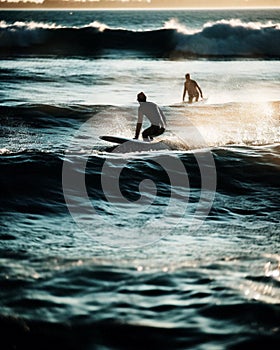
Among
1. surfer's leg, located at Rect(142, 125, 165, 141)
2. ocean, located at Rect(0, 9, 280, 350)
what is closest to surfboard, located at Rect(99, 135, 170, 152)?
ocean, located at Rect(0, 9, 280, 350)

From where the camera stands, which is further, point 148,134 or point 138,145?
point 148,134

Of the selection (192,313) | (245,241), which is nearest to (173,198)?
(245,241)

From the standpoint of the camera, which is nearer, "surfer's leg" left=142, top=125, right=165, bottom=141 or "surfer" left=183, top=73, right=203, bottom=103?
"surfer's leg" left=142, top=125, right=165, bottom=141

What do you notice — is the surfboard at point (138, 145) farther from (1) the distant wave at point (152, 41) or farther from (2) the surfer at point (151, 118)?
(1) the distant wave at point (152, 41)

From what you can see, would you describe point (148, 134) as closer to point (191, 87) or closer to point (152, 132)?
point (152, 132)

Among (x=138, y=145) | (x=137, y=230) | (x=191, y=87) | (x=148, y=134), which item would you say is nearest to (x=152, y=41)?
(x=191, y=87)

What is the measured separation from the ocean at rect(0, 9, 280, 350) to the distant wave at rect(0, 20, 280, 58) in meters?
25.7

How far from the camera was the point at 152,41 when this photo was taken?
2032 inches

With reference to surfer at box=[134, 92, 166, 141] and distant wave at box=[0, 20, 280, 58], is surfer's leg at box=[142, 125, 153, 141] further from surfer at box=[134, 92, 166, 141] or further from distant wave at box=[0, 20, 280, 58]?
distant wave at box=[0, 20, 280, 58]

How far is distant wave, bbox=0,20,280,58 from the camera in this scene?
156 ft

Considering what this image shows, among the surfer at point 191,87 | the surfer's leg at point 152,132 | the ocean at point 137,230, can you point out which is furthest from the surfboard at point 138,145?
the surfer at point 191,87

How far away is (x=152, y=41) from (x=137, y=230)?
45.2m

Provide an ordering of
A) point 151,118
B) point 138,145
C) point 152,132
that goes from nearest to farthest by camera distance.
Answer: point 138,145 → point 151,118 → point 152,132

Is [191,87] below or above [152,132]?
above
